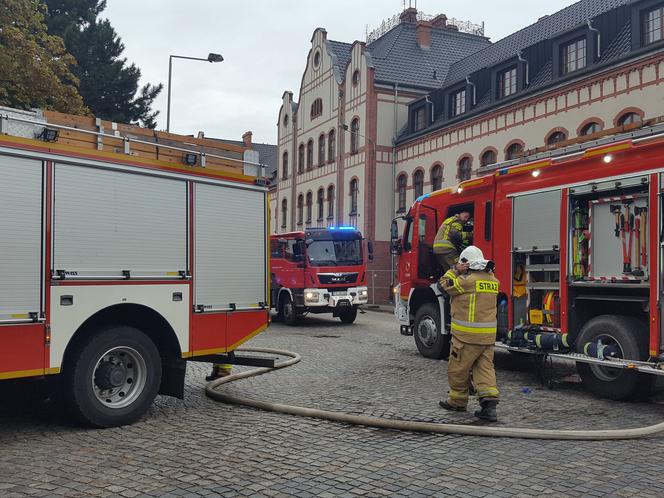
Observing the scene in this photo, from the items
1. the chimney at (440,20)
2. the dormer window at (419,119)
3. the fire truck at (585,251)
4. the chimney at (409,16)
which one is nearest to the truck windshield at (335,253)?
the fire truck at (585,251)

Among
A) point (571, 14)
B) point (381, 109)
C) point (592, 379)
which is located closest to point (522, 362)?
point (592, 379)

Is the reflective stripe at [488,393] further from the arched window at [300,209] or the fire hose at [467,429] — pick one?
the arched window at [300,209]

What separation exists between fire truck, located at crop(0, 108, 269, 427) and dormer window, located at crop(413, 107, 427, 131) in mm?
25327

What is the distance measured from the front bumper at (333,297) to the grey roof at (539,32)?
12468mm

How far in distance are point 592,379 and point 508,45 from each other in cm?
2484

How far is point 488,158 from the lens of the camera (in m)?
26.9

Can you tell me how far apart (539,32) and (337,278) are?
16.1 metres

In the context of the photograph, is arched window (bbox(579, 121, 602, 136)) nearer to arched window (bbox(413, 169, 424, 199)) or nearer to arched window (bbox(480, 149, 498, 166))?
arched window (bbox(480, 149, 498, 166))

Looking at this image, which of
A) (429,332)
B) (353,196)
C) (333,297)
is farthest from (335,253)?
(353,196)

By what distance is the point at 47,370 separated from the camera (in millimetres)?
5969

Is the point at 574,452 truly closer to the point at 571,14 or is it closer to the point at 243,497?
the point at 243,497

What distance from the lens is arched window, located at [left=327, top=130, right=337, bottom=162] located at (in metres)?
37.1

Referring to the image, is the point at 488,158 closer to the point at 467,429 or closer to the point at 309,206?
the point at 309,206

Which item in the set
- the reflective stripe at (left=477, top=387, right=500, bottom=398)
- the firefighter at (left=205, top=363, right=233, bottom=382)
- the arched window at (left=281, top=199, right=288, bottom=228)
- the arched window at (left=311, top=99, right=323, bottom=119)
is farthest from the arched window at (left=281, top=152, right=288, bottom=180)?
the reflective stripe at (left=477, top=387, right=500, bottom=398)
